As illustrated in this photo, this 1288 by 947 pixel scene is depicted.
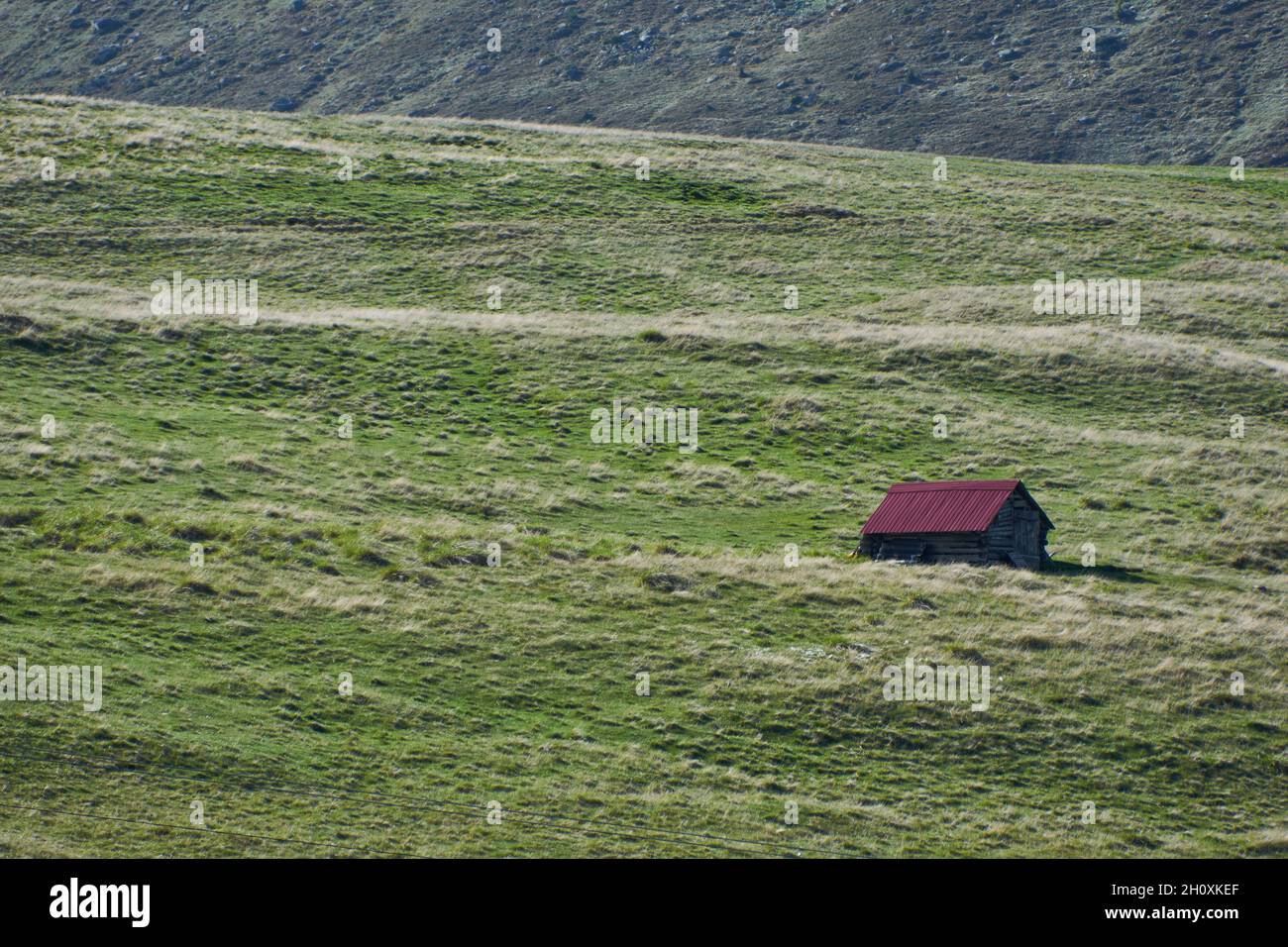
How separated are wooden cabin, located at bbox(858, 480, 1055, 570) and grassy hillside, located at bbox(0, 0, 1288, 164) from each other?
99816 mm

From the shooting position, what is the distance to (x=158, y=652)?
25734 mm

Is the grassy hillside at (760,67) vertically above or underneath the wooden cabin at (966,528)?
above

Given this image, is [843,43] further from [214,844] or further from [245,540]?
[214,844]

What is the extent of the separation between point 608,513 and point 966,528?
8652mm

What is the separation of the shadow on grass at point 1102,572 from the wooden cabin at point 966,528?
16.4 inches

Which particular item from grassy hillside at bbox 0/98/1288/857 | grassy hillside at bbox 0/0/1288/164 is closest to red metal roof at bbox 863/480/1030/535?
grassy hillside at bbox 0/98/1288/857

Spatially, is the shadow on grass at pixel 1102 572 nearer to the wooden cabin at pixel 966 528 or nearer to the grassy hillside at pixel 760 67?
the wooden cabin at pixel 966 528

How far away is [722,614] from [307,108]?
153475 mm

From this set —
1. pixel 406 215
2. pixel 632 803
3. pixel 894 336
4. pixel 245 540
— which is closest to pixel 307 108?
pixel 406 215

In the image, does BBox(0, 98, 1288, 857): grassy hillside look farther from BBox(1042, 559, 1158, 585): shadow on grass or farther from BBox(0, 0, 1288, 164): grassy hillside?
BBox(0, 0, 1288, 164): grassy hillside

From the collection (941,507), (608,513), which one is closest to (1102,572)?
(941,507)

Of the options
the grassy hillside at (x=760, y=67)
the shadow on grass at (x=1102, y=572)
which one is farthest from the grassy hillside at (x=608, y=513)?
the grassy hillside at (x=760, y=67)

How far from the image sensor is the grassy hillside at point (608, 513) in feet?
71.6

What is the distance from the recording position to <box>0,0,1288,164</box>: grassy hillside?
13988 cm
